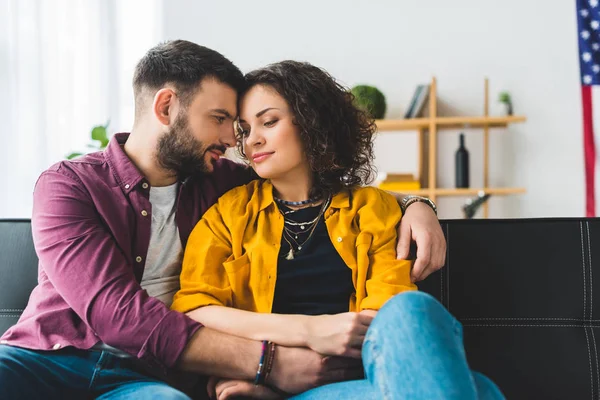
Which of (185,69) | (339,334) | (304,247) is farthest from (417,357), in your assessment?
(185,69)

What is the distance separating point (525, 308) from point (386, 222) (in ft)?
1.23

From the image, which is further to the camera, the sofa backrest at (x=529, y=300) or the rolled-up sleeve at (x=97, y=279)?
the sofa backrest at (x=529, y=300)

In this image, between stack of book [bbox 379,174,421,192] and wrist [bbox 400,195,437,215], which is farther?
stack of book [bbox 379,174,421,192]

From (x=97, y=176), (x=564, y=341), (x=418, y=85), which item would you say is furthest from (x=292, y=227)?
(x=418, y=85)

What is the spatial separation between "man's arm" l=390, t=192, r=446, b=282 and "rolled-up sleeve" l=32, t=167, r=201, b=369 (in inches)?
19.0

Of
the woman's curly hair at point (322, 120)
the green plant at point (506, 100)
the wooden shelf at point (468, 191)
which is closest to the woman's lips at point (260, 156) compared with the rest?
the woman's curly hair at point (322, 120)

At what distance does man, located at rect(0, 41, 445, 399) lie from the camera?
1295mm

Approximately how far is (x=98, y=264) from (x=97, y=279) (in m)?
0.03

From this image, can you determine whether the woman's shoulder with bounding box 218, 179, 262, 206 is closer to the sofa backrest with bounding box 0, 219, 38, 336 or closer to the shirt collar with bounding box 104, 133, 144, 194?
the shirt collar with bounding box 104, 133, 144, 194

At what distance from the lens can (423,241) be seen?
4.67ft

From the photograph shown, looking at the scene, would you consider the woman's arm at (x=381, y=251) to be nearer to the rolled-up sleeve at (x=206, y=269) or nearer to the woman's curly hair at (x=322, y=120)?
the woman's curly hair at (x=322, y=120)

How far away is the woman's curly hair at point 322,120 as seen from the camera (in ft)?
5.18

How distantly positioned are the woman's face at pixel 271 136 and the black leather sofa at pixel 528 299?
0.40 meters

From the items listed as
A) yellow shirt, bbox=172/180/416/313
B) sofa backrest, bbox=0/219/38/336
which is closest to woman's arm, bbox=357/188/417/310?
yellow shirt, bbox=172/180/416/313
